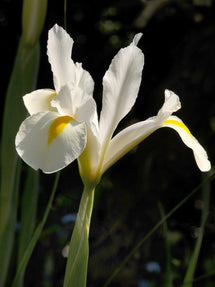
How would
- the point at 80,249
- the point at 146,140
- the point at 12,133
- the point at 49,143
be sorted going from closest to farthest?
the point at 49,143 < the point at 80,249 < the point at 12,133 < the point at 146,140

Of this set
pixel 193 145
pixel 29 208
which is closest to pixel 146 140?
pixel 29 208

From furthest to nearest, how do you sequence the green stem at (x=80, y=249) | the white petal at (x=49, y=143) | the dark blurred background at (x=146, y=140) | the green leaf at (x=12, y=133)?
the dark blurred background at (x=146, y=140), the green leaf at (x=12, y=133), the green stem at (x=80, y=249), the white petal at (x=49, y=143)

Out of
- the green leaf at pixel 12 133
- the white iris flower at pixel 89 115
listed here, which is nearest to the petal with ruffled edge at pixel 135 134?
the white iris flower at pixel 89 115

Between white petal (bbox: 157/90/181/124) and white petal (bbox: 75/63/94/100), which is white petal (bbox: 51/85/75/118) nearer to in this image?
white petal (bbox: 75/63/94/100)

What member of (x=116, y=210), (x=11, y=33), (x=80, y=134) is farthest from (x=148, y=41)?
(x=80, y=134)

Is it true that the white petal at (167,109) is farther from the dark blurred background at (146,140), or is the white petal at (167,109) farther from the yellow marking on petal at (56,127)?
the dark blurred background at (146,140)

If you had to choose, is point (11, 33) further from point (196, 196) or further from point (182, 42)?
point (196, 196)

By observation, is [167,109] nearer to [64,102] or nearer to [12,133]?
[64,102]

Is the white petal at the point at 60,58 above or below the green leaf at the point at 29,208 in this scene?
above
